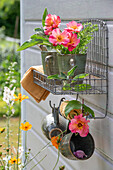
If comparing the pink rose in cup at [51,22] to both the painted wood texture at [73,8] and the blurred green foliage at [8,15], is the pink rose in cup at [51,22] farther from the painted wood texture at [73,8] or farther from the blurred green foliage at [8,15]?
the blurred green foliage at [8,15]

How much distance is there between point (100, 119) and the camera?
1.33 meters

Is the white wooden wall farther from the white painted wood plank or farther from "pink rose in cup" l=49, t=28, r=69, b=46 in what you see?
"pink rose in cup" l=49, t=28, r=69, b=46

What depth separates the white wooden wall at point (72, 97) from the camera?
1.24 meters

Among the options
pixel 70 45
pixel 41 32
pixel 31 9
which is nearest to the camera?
pixel 70 45

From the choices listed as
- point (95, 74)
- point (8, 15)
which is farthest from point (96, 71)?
point (8, 15)

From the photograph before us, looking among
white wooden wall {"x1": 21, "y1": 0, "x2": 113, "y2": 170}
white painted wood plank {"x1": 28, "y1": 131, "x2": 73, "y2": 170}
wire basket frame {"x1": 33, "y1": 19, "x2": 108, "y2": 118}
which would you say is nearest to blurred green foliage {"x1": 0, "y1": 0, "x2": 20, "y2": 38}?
white wooden wall {"x1": 21, "y1": 0, "x2": 113, "y2": 170}

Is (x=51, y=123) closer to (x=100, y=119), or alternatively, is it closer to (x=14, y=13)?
(x=100, y=119)

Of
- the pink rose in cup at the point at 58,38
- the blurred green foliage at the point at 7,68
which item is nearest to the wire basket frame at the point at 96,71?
the pink rose in cup at the point at 58,38

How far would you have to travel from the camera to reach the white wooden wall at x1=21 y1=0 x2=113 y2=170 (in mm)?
1236

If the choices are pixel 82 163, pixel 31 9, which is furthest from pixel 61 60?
pixel 31 9

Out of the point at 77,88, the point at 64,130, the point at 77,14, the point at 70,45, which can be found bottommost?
the point at 64,130

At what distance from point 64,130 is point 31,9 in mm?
1096

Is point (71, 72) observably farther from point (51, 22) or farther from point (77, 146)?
point (77, 146)

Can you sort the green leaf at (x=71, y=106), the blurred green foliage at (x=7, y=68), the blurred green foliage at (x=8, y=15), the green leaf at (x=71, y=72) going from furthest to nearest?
1. the blurred green foliage at (x=8, y=15)
2. the blurred green foliage at (x=7, y=68)
3. the green leaf at (x=71, y=106)
4. the green leaf at (x=71, y=72)
